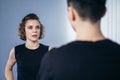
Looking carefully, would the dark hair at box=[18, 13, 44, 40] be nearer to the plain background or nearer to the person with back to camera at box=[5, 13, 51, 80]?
the person with back to camera at box=[5, 13, 51, 80]

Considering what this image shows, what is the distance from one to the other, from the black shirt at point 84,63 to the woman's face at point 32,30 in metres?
1.38

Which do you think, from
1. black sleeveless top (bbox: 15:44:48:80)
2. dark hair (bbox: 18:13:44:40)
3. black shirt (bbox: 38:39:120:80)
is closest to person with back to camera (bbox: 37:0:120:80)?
black shirt (bbox: 38:39:120:80)

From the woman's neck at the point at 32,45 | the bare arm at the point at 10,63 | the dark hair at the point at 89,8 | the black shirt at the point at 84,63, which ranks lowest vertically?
the bare arm at the point at 10,63

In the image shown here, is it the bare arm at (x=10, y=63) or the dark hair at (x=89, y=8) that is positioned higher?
the dark hair at (x=89, y=8)

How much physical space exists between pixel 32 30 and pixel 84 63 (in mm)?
1412

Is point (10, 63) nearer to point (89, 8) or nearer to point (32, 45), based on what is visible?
point (32, 45)

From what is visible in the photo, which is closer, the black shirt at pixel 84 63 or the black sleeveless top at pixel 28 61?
the black shirt at pixel 84 63

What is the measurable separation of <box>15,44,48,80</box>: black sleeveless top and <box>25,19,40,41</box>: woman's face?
0.10 metres

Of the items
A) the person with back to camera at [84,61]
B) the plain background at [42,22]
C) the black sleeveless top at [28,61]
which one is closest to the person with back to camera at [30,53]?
the black sleeveless top at [28,61]

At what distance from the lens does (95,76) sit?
0.82m

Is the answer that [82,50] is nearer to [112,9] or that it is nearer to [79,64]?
[79,64]

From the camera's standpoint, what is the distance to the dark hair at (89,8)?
0.84m

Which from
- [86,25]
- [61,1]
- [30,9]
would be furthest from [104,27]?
[86,25]

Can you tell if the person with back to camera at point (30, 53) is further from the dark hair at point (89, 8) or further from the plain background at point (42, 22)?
the dark hair at point (89, 8)
